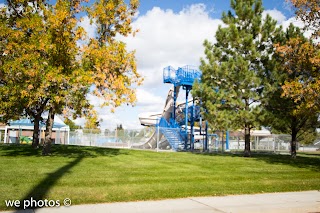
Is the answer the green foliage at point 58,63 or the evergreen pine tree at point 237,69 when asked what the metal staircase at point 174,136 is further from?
the green foliage at point 58,63

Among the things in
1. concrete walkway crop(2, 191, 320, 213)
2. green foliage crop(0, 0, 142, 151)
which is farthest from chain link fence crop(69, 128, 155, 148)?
concrete walkway crop(2, 191, 320, 213)

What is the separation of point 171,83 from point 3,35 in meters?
19.6

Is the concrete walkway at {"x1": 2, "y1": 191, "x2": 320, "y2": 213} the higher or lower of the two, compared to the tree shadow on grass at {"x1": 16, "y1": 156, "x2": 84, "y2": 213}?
lower

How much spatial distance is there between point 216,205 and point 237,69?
16.3 meters

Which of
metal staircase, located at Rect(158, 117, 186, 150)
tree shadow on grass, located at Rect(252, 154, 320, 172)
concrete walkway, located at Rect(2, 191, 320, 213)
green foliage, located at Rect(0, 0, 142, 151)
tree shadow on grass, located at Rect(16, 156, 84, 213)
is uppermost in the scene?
green foliage, located at Rect(0, 0, 142, 151)

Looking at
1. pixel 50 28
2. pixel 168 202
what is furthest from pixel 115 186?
pixel 50 28

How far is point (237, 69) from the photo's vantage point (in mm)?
22266

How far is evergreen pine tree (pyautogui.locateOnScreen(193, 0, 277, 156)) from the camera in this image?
70.5 ft

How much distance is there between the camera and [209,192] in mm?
8688

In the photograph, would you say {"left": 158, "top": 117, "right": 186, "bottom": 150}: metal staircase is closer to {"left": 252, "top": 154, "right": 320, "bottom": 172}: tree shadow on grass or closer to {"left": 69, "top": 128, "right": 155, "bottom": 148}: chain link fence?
{"left": 69, "top": 128, "right": 155, "bottom": 148}: chain link fence

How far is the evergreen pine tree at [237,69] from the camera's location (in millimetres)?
21500

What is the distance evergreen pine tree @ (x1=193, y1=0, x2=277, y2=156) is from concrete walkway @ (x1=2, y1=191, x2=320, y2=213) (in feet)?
42.9

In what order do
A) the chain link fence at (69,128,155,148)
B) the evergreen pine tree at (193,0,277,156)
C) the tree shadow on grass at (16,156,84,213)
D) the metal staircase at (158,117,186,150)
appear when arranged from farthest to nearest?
the chain link fence at (69,128,155,148), the metal staircase at (158,117,186,150), the evergreen pine tree at (193,0,277,156), the tree shadow on grass at (16,156,84,213)

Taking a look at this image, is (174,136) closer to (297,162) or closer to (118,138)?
(118,138)
